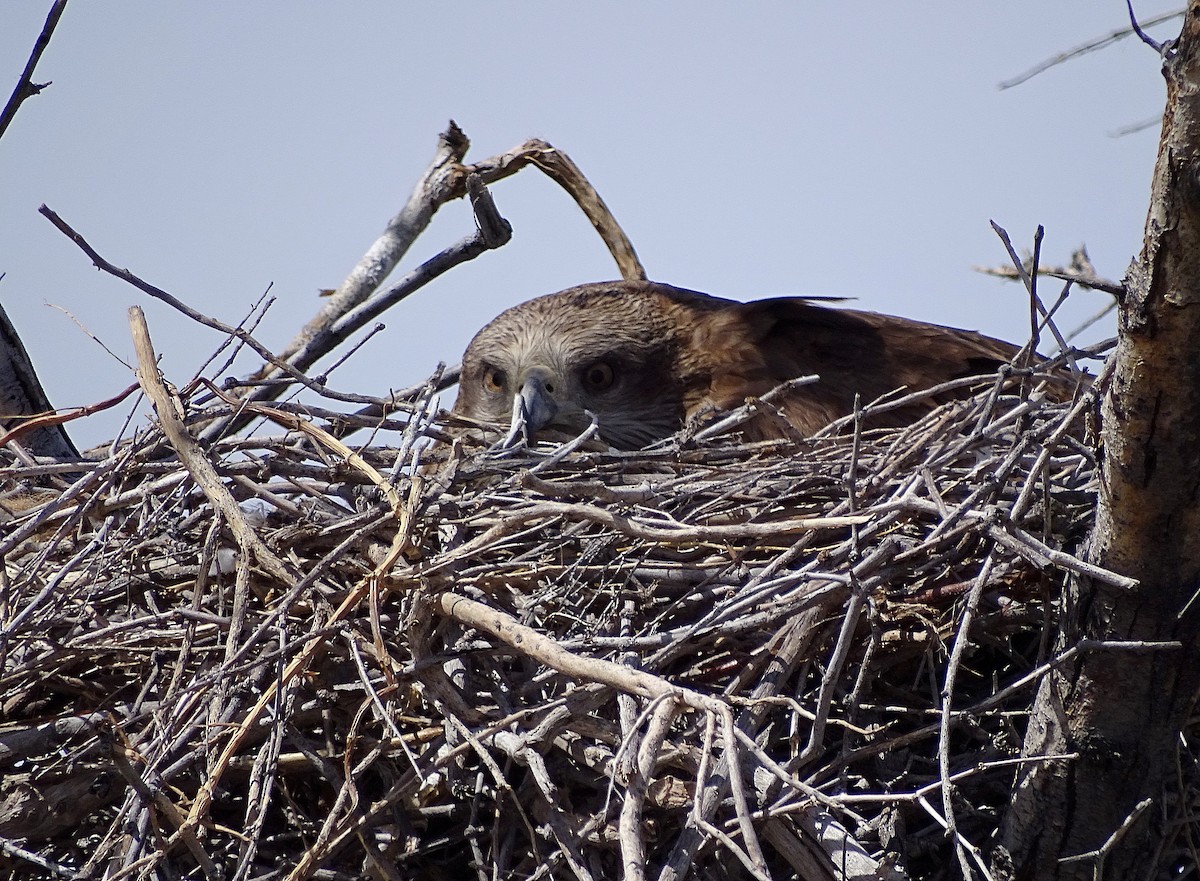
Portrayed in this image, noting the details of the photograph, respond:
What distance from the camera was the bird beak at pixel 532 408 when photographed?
180 inches

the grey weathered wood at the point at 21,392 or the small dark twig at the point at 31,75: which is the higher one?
the small dark twig at the point at 31,75

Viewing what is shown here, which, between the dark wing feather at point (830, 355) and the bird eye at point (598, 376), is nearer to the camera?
the dark wing feather at point (830, 355)

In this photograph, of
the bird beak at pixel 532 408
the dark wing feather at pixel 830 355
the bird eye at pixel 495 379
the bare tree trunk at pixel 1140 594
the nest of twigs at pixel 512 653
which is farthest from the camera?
the bird eye at pixel 495 379

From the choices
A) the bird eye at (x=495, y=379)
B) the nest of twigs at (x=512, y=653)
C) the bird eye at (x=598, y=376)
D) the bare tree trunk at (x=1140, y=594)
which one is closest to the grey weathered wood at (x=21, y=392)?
the nest of twigs at (x=512, y=653)

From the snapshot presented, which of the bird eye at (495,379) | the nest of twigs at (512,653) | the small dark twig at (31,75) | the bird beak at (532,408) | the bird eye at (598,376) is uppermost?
the small dark twig at (31,75)

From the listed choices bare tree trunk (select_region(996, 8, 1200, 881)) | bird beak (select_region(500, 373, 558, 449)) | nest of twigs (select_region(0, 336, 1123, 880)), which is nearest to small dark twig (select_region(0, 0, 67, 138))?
nest of twigs (select_region(0, 336, 1123, 880))

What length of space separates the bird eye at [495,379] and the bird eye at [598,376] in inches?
12.5

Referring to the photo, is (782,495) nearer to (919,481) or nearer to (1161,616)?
(919,481)

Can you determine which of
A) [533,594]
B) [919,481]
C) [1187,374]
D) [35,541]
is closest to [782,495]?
[919,481]

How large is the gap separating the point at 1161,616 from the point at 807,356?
2327 millimetres

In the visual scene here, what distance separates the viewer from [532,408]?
466 centimetres

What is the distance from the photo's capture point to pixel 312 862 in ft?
8.59

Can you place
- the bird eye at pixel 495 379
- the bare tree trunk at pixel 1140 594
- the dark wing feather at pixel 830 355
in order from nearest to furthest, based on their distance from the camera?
the bare tree trunk at pixel 1140 594, the dark wing feather at pixel 830 355, the bird eye at pixel 495 379

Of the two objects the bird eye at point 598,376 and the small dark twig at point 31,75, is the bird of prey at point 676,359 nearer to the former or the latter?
the bird eye at point 598,376
